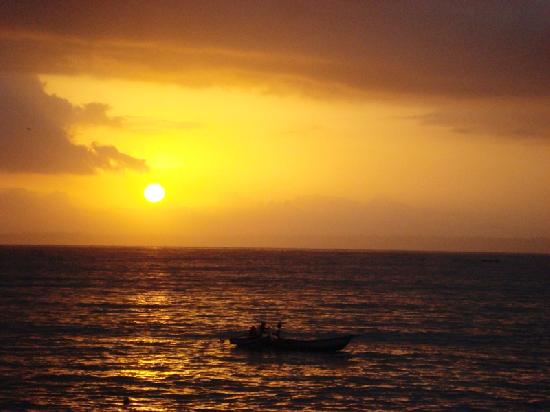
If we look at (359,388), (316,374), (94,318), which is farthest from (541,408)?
(94,318)

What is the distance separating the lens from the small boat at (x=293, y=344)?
5375cm

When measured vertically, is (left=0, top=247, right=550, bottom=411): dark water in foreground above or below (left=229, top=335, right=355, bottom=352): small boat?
below

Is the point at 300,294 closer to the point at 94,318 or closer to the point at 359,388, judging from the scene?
the point at 94,318

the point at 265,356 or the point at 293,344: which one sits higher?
the point at 293,344

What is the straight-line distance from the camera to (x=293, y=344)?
54312 millimetres

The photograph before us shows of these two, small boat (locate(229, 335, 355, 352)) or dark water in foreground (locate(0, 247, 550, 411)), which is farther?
small boat (locate(229, 335, 355, 352))

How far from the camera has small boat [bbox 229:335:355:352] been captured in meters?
53.8

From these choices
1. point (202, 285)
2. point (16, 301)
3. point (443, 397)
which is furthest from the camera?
point (202, 285)

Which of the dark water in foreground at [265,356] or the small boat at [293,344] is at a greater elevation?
the small boat at [293,344]

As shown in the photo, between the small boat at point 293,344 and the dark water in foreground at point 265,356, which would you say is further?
the small boat at point 293,344

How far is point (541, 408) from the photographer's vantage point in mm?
38750

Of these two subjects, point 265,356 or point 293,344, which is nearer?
point 265,356

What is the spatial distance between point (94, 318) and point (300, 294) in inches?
1621

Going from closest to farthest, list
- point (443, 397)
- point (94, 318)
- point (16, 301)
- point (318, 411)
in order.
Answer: point (318, 411) < point (443, 397) < point (94, 318) < point (16, 301)
